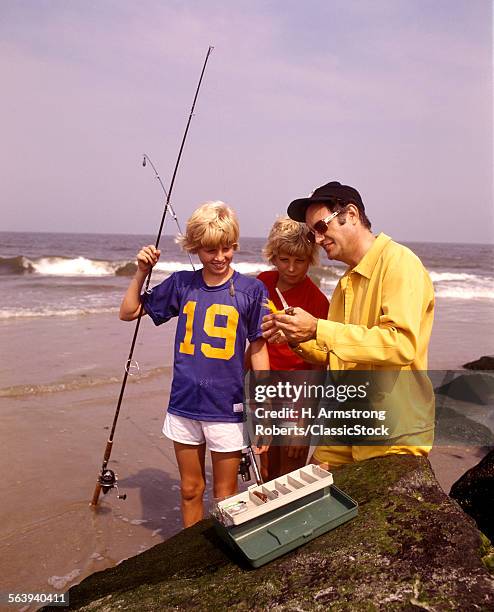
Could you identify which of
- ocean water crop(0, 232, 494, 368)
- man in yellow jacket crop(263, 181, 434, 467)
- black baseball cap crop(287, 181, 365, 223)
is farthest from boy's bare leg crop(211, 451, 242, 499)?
ocean water crop(0, 232, 494, 368)

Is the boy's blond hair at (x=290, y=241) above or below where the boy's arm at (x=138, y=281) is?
above

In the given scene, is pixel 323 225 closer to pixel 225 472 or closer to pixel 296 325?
pixel 296 325

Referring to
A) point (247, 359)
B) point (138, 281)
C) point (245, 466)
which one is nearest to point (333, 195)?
point (247, 359)

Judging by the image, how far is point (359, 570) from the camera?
71.4 inches

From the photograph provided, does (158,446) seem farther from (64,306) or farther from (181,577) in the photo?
(64,306)

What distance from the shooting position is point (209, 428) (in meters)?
3.25

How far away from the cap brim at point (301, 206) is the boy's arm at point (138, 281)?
879 mm

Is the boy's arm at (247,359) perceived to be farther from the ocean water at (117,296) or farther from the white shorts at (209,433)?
the ocean water at (117,296)

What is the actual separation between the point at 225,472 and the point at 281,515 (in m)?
1.27

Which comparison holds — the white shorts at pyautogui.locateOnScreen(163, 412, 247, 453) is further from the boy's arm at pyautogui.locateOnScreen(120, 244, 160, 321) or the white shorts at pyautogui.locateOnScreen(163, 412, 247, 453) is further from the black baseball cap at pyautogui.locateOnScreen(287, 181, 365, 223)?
the black baseball cap at pyautogui.locateOnScreen(287, 181, 365, 223)

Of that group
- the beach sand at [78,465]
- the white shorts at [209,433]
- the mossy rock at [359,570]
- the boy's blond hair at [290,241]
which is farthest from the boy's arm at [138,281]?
the beach sand at [78,465]

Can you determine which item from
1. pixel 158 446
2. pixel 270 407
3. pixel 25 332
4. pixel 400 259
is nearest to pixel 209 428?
pixel 270 407

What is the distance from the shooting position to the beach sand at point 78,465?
373 cm

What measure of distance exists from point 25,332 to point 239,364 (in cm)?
823
